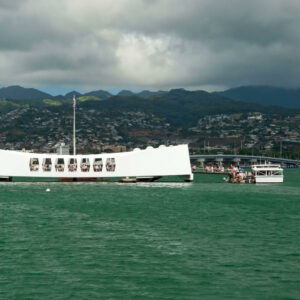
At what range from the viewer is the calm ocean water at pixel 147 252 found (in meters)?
20.8

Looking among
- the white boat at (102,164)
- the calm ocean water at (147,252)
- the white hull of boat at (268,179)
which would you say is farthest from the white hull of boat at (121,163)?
the calm ocean water at (147,252)

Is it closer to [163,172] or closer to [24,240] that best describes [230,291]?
[24,240]

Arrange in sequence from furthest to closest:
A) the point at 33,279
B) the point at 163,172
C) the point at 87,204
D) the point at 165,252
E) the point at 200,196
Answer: the point at 163,172 < the point at 200,196 < the point at 87,204 < the point at 165,252 < the point at 33,279

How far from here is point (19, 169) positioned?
82375 mm

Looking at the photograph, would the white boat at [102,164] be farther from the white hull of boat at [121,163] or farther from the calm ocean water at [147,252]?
the calm ocean water at [147,252]

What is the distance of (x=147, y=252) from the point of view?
27.6 m

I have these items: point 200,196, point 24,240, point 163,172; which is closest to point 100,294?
point 24,240

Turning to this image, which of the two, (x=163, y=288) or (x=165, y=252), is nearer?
(x=163, y=288)

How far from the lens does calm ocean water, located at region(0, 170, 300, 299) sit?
20.8 m

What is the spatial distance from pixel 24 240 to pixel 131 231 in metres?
7.71

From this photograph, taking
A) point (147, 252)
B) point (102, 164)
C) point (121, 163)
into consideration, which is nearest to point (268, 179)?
point (121, 163)

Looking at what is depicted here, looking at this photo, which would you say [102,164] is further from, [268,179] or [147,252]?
[147,252]

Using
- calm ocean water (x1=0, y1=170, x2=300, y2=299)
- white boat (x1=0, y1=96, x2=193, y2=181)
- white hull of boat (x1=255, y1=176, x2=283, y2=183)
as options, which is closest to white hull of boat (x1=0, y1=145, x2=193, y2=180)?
white boat (x1=0, y1=96, x2=193, y2=181)


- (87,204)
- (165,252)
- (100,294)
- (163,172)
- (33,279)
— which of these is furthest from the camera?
(163,172)
